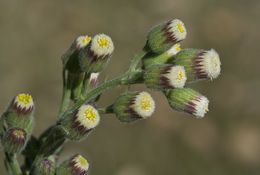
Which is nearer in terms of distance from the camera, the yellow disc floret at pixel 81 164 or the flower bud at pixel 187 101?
the yellow disc floret at pixel 81 164

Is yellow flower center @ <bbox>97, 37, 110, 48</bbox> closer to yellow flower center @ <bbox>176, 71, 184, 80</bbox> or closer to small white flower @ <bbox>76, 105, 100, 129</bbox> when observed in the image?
small white flower @ <bbox>76, 105, 100, 129</bbox>

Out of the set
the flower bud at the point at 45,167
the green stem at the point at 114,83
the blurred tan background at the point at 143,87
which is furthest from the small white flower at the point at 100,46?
the blurred tan background at the point at 143,87

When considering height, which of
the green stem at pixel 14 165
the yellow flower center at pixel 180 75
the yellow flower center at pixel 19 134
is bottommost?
the green stem at pixel 14 165

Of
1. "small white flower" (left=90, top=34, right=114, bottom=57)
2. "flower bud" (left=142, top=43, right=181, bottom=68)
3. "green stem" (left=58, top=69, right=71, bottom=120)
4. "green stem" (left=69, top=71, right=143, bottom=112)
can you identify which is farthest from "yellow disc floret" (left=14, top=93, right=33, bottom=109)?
"flower bud" (left=142, top=43, right=181, bottom=68)

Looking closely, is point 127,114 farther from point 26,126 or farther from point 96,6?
point 96,6

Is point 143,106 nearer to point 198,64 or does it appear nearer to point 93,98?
point 93,98

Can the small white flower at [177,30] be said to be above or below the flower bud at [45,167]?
above

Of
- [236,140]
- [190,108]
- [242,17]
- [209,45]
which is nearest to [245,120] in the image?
[236,140]

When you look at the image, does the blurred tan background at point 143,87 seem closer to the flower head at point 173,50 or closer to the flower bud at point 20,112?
the flower bud at point 20,112
